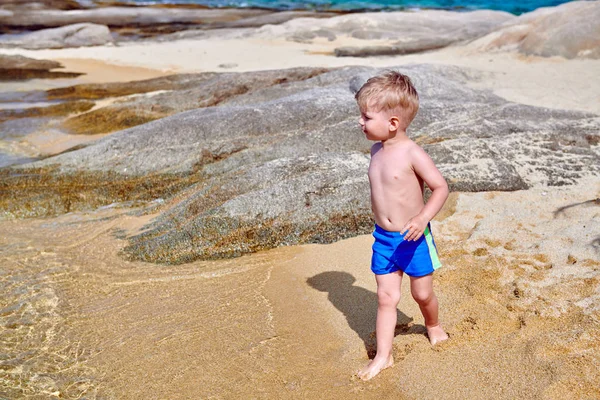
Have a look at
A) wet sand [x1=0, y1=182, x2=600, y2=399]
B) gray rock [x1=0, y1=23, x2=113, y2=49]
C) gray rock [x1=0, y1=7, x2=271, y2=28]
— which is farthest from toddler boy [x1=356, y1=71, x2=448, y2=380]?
gray rock [x1=0, y1=7, x2=271, y2=28]

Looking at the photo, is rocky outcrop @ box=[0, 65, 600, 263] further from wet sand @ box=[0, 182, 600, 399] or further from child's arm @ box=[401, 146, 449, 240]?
child's arm @ box=[401, 146, 449, 240]

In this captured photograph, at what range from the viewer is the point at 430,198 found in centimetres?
278

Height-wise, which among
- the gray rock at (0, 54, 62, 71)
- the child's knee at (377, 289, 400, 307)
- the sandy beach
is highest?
the child's knee at (377, 289, 400, 307)

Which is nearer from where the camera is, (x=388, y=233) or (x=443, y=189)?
(x=443, y=189)

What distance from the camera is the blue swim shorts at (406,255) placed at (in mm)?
2891

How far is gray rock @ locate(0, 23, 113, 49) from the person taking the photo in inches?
670

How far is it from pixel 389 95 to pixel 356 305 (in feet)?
4.32

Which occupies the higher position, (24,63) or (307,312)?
(307,312)

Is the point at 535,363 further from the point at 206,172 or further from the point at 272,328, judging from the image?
the point at 206,172

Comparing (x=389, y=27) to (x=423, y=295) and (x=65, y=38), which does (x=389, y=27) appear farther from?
(x=423, y=295)

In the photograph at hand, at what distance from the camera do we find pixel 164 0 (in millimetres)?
30297

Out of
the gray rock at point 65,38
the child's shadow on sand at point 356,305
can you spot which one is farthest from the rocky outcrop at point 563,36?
the gray rock at point 65,38

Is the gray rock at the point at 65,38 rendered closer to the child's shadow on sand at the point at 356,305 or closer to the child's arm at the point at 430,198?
the child's shadow on sand at the point at 356,305

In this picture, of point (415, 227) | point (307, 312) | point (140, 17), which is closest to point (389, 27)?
point (140, 17)
